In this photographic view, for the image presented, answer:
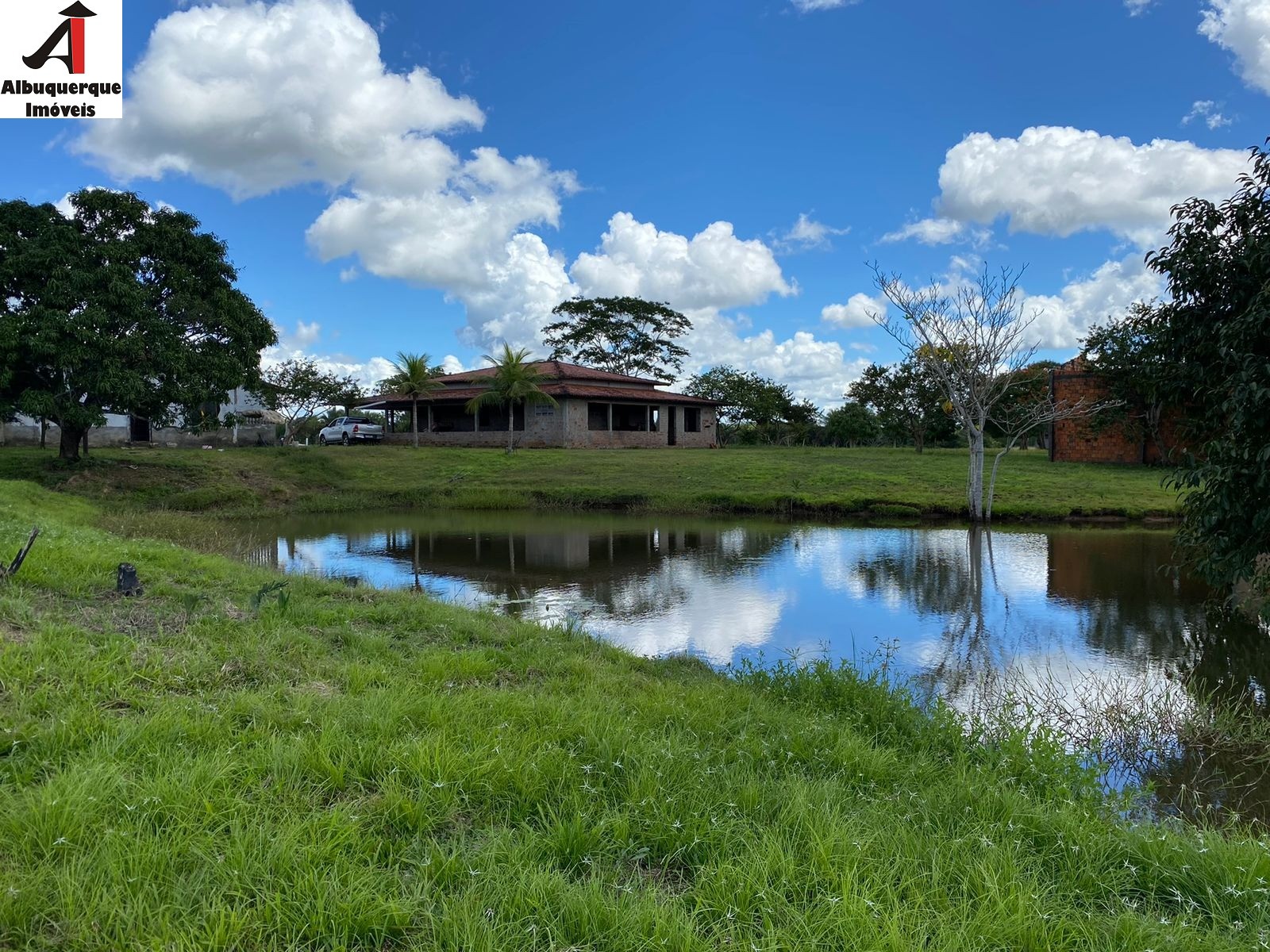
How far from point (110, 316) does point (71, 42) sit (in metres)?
12.6

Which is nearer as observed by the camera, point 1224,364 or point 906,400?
point 1224,364

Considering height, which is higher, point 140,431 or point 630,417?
point 630,417

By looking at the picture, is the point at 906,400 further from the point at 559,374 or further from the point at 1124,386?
the point at 559,374

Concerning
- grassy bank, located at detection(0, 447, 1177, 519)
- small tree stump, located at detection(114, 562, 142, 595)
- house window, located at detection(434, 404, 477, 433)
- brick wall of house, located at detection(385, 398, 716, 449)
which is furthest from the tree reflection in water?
house window, located at detection(434, 404, 477, 433)

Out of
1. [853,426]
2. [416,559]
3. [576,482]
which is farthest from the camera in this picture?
[853,426]

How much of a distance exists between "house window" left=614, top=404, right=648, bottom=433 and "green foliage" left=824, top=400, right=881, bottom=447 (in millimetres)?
15154

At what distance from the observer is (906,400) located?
139 feet

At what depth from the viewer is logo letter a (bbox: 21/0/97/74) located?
10.4 m

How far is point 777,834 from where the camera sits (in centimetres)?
349

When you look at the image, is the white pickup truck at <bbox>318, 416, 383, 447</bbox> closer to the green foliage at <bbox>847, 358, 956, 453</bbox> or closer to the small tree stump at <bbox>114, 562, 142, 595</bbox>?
the green foliage at <bbox>847, 358, 956, 453</bbox>

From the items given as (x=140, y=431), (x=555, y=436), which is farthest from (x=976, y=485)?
(x=140, y=431)

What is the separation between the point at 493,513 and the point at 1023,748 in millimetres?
20545

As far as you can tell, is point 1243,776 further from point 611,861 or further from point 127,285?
point 127,285

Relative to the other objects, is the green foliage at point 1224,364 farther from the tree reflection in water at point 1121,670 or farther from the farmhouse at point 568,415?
the farmhouse at point 568,415
